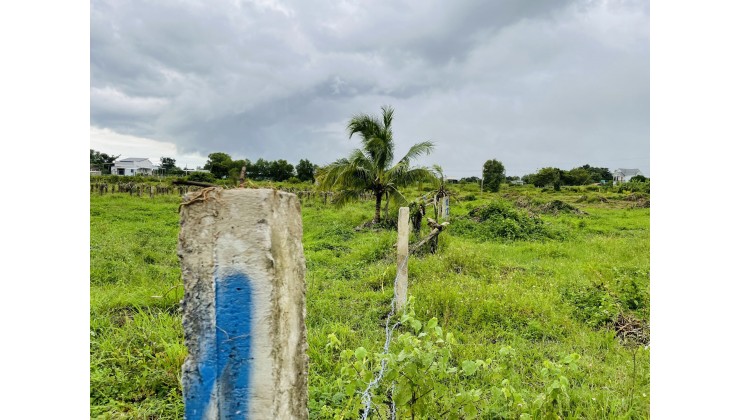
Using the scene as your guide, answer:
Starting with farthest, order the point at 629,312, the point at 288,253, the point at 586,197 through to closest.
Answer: the point at 586,197 → the point at 629,312 → the point at 288,253

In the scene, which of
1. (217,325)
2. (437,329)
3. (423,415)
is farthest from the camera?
(423,415)

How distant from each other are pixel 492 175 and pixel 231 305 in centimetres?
3789

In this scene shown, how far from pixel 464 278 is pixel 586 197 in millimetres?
22860

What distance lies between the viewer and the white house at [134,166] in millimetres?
52219

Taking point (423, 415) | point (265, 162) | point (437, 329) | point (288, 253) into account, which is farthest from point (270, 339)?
point (265, 162)

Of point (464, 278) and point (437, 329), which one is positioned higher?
point (437, 329)

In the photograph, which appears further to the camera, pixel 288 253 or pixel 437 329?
pixel 437 329

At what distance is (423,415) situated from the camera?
2176mm

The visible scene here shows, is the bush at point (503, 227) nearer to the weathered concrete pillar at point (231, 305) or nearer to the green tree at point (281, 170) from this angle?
the weathered concrete pillar at point (231, 305)

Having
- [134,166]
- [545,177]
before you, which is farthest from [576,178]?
[134,166]

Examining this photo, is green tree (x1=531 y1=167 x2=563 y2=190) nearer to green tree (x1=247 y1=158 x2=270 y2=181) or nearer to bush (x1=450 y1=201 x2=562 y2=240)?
green tree (x1=247 y1=158 x2=270 y2=181)

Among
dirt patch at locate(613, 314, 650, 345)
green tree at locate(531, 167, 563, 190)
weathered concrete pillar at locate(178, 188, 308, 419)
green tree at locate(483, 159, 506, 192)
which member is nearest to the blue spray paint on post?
weathered concrete pillar at locate(178, 188, 308, 419)

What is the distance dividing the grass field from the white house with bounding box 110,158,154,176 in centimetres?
4934

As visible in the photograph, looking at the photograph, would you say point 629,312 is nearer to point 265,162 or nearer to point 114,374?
point 114,374
